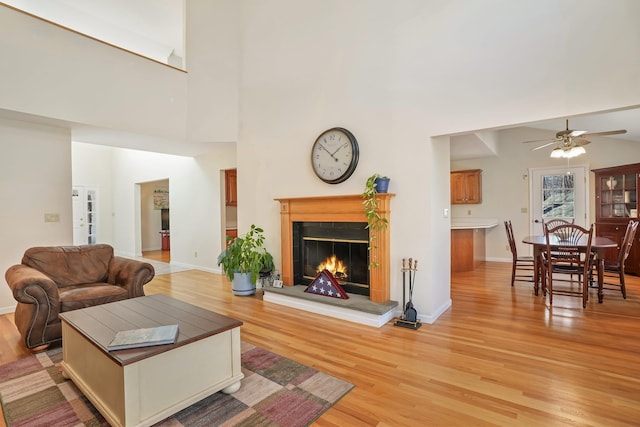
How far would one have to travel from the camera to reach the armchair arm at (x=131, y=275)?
3.46 m

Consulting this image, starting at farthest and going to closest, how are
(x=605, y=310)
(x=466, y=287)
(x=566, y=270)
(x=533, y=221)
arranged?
1. (x=533, y=221)
2. (x=466, y=287)
3. (x=566, y=270)
4. (x=605, y=310)

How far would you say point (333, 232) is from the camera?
411 centimetres

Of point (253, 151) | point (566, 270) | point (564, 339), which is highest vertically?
point (253, 151)

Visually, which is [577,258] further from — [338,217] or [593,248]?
[338,217]

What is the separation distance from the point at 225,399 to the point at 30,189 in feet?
13.8

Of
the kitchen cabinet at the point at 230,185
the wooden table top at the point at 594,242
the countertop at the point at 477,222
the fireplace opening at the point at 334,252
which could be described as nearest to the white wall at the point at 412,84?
the fireplace opening at the point at 334,252

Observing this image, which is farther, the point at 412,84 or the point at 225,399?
the point at 412,84

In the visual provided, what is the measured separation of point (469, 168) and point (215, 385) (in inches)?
287

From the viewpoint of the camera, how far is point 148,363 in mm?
1768

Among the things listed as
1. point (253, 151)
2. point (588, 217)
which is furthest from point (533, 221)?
point (253, 151)

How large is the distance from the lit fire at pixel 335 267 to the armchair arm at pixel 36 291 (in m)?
2.85

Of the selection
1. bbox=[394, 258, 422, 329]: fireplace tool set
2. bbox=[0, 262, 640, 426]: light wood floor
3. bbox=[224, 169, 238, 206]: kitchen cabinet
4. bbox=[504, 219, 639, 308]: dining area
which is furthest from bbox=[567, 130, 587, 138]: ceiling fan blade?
bbox=[224, 169, 238, 206]: kitchen cabinet

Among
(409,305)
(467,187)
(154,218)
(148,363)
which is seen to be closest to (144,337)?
(148,363)

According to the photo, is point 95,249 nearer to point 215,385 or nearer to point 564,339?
point 215,385
